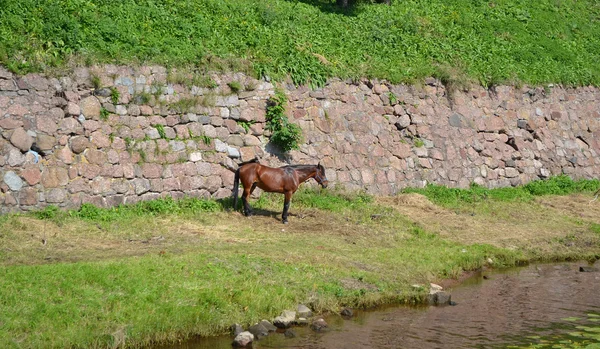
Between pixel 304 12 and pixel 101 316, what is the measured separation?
15.2 metres

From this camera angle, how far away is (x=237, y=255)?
12492 millimetres

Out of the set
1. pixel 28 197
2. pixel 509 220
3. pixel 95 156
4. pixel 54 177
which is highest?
pixel 95 156

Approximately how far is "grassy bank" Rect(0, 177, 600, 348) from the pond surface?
474 millimetres

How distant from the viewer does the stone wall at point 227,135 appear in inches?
578

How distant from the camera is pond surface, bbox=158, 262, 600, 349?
1011 cm

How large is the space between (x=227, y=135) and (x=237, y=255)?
16.7 ft

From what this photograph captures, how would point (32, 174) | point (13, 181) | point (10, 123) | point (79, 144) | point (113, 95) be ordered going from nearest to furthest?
point (13, 181), point (10, 123), point (32, 174), point (79, 144), point (113, 95)

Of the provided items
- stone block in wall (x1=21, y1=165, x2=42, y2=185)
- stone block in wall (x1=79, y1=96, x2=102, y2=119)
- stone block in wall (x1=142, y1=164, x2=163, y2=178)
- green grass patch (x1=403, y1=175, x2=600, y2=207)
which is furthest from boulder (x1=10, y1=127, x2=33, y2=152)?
green grass patch (x1=403, y1=175, x2=600, y2=207)

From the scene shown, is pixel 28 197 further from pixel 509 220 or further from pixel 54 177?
pixel 509 220

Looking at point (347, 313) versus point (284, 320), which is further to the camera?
point (347, 313)

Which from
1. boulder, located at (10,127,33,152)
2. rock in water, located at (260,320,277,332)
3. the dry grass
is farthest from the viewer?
the dry grass

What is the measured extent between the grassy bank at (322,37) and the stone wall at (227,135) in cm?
47

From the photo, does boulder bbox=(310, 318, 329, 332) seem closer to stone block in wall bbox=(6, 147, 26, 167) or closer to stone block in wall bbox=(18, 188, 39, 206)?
stone block in wall bbox=(18, 188, 39, 206)

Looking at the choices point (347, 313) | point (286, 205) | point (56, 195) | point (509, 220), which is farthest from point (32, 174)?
point (509, 220)
